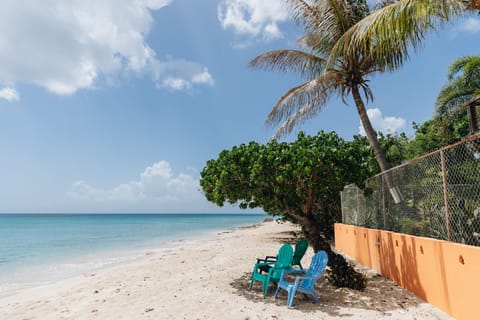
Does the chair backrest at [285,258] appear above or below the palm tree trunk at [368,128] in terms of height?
below

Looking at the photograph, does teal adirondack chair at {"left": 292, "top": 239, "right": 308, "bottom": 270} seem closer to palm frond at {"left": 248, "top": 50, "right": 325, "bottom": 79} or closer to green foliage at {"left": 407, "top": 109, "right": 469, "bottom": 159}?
palm frond at {"left": 248, "top": 50, "right": 325, "bottom": 79}

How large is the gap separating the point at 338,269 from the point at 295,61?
5743 mm

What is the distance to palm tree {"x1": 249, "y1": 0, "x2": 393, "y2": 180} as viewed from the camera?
8.27 metres

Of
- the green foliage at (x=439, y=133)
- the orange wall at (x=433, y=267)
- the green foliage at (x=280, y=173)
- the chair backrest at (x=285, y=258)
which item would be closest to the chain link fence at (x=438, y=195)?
the orange wall at (x=433, y=267)

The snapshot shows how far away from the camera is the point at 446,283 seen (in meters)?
4.52

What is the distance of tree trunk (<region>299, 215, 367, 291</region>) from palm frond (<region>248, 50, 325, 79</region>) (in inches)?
176

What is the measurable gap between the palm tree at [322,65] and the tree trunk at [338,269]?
8.89 ft

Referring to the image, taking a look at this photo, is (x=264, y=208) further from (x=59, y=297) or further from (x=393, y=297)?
(x=59, y=297)

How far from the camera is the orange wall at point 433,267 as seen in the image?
3951 mm

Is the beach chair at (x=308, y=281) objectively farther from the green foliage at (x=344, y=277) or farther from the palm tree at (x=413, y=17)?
the palm tree at (x=413, y=17)

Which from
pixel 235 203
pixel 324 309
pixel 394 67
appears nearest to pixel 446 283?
pixel 324 309

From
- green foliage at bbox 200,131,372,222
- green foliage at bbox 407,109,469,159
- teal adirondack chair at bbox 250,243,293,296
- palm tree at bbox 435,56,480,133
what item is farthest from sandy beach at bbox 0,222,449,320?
palm tree at bbox 435,56,480,133

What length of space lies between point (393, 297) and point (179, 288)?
404 centimetres

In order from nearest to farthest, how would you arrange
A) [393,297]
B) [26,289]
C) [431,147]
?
[393,297] → [26,289] → [431,147]
